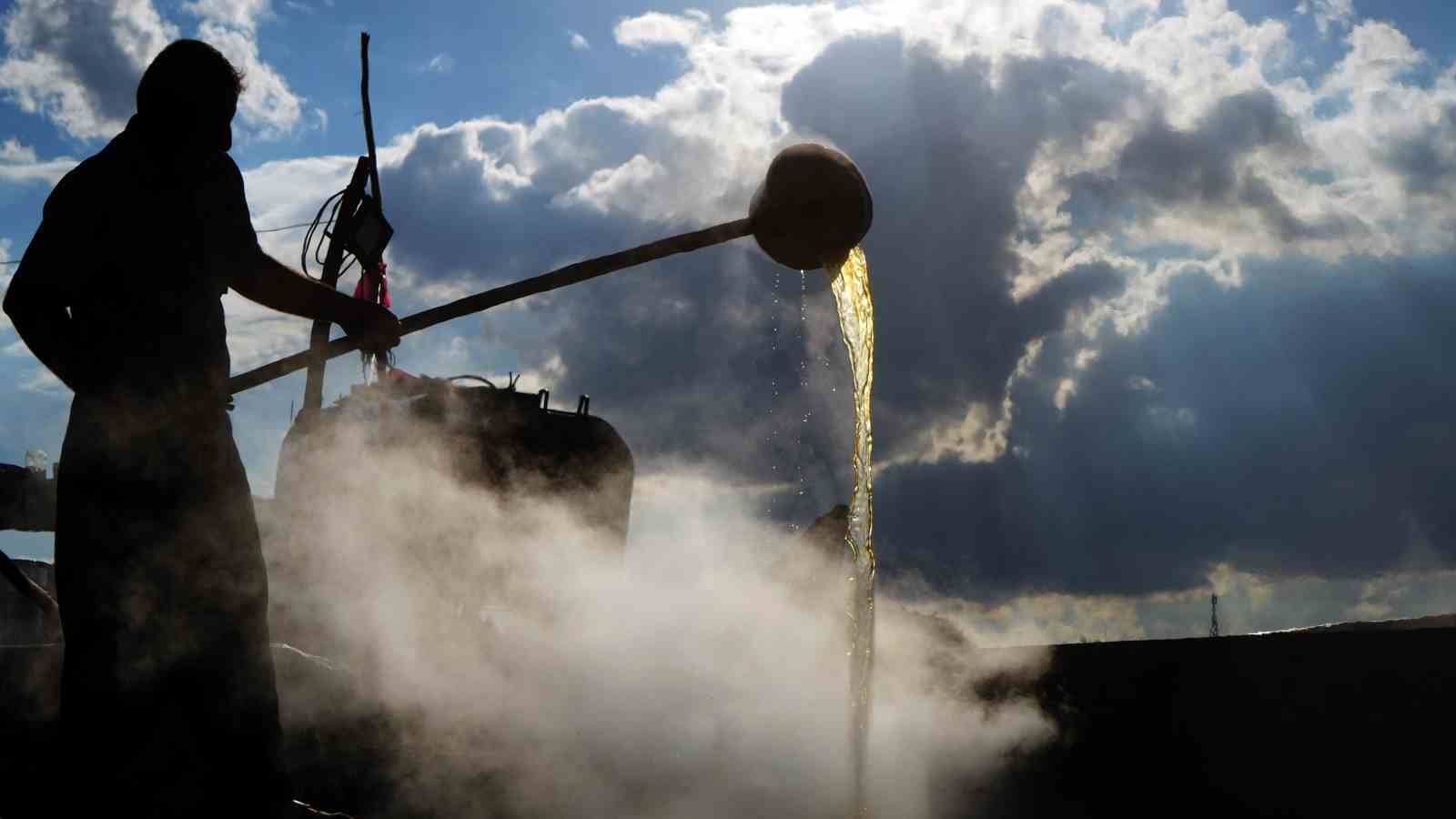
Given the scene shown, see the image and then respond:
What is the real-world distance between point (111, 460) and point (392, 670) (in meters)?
3.14

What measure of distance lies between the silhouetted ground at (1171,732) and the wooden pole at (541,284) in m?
1.15

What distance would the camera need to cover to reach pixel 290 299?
274 centimetres

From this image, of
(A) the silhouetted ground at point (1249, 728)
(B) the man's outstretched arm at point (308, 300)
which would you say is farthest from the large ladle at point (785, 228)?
(A) the silhouetted ground at point (1249, 728)

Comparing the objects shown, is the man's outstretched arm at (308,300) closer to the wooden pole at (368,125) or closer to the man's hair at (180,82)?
the man's hair at (180,82)

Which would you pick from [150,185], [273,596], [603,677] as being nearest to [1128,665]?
[603,677]

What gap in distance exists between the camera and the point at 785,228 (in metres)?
3.57

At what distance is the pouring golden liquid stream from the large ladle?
24 centimetres

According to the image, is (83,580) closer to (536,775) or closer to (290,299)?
(290,299)

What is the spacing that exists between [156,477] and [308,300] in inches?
23.2

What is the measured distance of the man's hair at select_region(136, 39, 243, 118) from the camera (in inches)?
99.3

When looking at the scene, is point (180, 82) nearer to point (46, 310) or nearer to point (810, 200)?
point (46, 310)

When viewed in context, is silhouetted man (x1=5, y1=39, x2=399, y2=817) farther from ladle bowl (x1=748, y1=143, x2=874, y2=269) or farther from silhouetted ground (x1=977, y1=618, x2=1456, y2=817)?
silhouetted ground (x1=977, y1=618, x2=1456, y2=817)

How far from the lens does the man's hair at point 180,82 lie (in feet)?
8.27

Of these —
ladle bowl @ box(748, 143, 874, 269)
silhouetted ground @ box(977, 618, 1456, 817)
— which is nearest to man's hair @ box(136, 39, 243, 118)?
ladle bowl @ box(748, 143, 874, 269)
